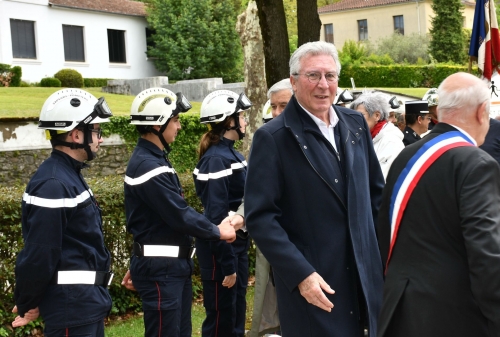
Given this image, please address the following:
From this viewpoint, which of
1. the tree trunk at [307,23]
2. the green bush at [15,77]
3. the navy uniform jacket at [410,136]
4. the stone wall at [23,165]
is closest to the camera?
the navy uniform jacket at [410,136]

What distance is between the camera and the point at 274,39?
34.8ft

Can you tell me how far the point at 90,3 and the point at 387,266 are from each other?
41.2 meters

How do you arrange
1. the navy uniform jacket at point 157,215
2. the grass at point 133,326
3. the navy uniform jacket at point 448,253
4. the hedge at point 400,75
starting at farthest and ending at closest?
the hedge at point 400,75 → the grass at point 133,326 → the navy uniform jacket at point 157,215 → the navy uniform jacket at point 448,253

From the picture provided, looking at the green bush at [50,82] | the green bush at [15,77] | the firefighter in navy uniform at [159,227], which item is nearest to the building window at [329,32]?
the green bush at [50,82]

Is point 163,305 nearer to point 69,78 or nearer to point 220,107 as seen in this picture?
point 220,107

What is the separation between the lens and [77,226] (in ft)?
15.1

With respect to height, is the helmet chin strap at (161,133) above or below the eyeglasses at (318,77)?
below

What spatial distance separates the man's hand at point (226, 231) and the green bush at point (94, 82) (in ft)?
114

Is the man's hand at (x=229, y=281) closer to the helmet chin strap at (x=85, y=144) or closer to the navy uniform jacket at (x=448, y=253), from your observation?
the helmet chin strap at (x=85, y=144)

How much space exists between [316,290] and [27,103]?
22214 mm

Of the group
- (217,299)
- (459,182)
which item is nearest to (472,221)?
(459,182)

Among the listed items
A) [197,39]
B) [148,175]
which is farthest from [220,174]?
[197,39]

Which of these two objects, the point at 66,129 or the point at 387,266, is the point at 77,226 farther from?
the point at 387,266

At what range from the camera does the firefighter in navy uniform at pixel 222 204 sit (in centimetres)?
645
